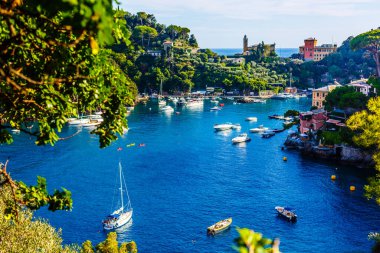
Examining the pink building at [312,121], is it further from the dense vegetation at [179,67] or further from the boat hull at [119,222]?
the dense vegetation at [179,67]

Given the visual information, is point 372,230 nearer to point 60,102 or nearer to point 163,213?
point 163,213

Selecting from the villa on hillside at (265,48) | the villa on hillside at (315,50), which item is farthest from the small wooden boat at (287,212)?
the villa on hillside at (315,50)

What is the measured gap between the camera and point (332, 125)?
59062 millimetres

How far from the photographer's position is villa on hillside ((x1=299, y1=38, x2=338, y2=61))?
159 metres

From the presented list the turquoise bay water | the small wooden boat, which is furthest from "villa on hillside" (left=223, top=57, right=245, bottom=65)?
the small wooden boat

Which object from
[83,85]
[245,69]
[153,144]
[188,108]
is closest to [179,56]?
[245,69]

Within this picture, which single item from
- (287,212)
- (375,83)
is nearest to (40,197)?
(287,212)

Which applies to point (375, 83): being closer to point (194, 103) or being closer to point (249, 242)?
point (194, 103)

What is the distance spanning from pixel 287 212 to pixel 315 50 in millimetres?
133772

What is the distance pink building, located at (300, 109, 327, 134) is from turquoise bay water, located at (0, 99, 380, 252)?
387 cm

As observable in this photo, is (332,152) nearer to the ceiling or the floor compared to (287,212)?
nearer to the ceiling

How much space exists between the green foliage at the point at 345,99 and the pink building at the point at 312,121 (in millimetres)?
1690

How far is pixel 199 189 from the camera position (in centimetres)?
4288

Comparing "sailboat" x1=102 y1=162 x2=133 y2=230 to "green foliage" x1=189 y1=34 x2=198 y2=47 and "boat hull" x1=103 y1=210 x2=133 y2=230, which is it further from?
"green foliage" x1=189 y1=34 x2=198 y2=47
